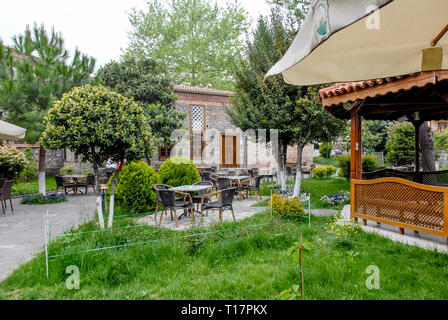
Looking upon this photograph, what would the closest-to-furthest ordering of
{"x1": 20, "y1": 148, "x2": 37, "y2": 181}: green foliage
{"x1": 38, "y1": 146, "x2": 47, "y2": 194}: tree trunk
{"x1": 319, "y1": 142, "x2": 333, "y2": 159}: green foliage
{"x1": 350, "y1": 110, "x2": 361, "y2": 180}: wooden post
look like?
1. {"x1": 350, "y1": 110, "x2": 361, "y2": 180}: wooden post
2. {"x1": 38, "y1": 146, "x2": 47, "y2": 194}: tree trunk
3. {"x1": 20, "y1": 148, "x2": 37, "y2": 181}: green foliage
4. {"x1": 319, "y1": 142, "x2": 333, "y2": 159}: green foliage

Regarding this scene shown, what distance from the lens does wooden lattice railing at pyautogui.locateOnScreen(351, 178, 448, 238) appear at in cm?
371

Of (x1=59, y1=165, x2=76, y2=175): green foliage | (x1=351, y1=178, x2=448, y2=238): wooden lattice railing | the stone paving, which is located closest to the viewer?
(x1=351, y1=178, x2=448, y2=238): wooden lattice railing

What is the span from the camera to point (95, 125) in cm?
452

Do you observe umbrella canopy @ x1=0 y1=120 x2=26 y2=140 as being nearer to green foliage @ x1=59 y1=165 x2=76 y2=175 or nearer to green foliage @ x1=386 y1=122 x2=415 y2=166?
green foliage @ x1=59 y1=165 x2=76 y2=175

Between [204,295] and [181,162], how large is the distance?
5.27 metres

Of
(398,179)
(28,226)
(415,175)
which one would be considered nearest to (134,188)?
(28,226)

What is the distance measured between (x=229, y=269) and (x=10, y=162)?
9.86 metres

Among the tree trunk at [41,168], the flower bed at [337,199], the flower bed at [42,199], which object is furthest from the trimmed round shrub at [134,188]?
the flower bed at [337,199]

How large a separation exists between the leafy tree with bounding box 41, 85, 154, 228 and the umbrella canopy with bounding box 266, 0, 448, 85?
11.3 ft

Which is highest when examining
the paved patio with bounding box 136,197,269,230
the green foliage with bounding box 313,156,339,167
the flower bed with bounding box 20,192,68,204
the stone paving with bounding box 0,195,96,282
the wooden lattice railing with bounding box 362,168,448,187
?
the green foliage with bounding box 313,156,339,167

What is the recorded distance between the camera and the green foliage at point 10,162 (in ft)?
31.8

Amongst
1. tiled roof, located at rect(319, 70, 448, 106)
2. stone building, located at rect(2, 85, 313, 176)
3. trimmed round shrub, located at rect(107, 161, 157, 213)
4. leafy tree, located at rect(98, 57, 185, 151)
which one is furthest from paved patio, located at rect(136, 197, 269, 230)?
stone building, located at rect(2, 85, 313, 176)
